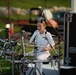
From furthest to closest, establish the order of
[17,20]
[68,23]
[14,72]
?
[17,20] → [14,72] → [68,23]

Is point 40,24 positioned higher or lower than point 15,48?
higher

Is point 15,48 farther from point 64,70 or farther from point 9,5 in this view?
point 9,5

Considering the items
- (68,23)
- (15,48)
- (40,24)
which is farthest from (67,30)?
(15,48)

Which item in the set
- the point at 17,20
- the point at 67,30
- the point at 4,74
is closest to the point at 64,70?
the point at 67,30

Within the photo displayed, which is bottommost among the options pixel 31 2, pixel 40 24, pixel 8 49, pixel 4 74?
pixel 4 74

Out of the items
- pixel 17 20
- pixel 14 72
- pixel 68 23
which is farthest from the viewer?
pixel 17 20

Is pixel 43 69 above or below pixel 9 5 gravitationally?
below

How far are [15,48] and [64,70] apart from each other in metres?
1.01

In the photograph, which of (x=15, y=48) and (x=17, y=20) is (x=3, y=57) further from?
(x=17, y=20)

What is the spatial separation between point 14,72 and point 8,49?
669mm

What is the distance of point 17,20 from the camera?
21.0 m

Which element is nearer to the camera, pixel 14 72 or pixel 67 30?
pixel 67 30

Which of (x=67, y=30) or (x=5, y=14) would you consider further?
(x=5, y=14)

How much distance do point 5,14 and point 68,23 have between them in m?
14.6
